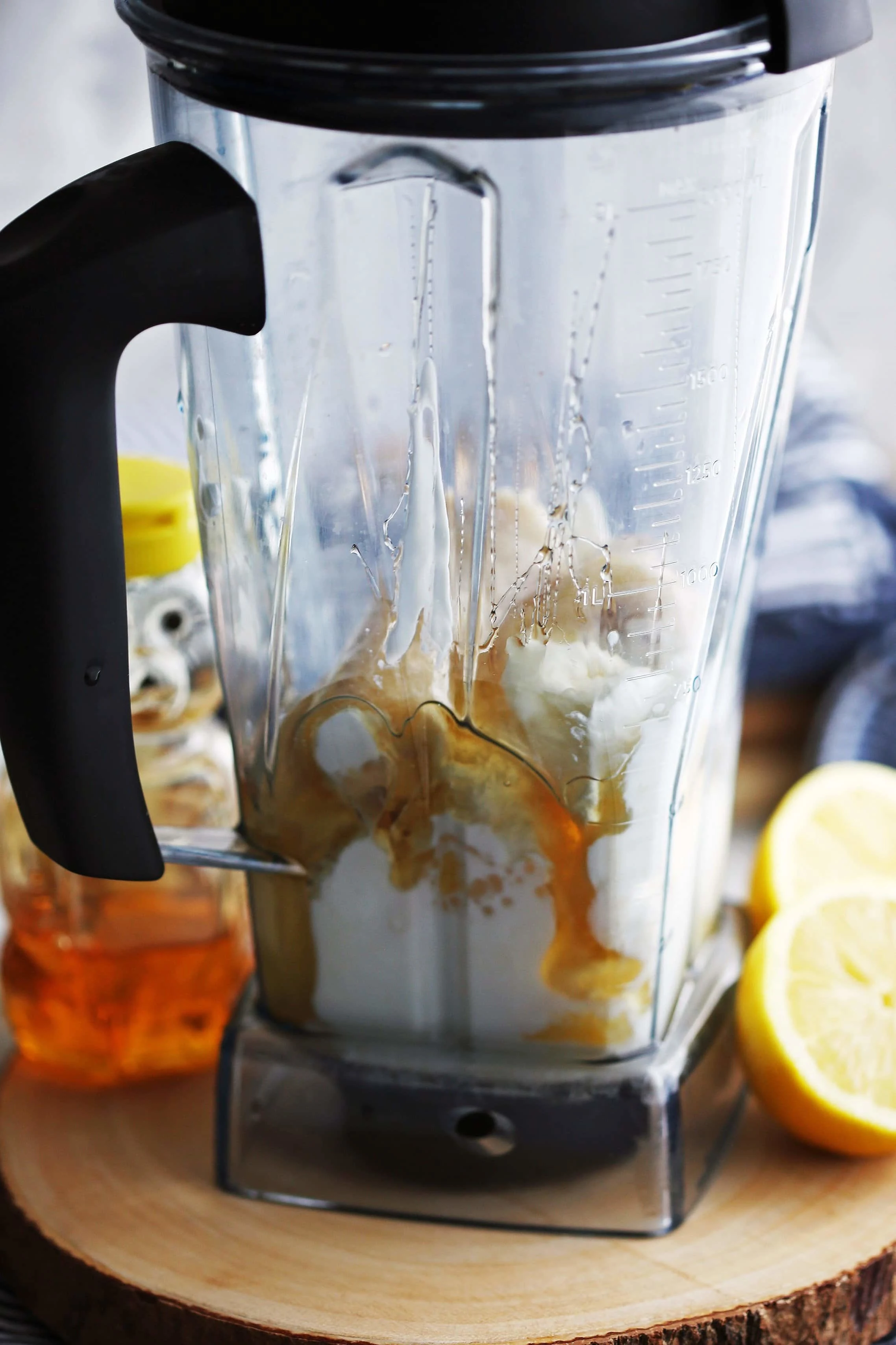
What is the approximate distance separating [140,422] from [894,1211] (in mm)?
670

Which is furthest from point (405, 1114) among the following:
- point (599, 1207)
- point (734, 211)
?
point (734, 211)

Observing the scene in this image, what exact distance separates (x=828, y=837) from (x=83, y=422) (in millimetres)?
371

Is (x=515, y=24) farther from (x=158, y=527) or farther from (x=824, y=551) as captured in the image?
(x=824, y=551)

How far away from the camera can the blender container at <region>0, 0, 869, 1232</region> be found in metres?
0.38

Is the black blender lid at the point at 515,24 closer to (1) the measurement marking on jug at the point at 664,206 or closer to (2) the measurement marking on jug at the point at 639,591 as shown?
(1) the measurement marking on jug at the point at 664,206

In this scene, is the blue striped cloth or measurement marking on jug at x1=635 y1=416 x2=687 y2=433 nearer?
measurement marking on jug at x1=635 y1=416 x2=687 y2=433

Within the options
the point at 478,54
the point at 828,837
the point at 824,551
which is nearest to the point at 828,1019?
the point at 828,837

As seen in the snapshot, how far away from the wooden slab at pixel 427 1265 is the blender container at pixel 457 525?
16 mm

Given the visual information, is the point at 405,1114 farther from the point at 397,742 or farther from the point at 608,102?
the point at 608,102

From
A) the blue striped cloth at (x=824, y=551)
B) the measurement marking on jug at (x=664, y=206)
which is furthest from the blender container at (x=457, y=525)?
the blue striped cloth at (x=824, y=551)

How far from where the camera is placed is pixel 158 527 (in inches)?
20.5

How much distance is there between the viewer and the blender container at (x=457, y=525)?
Result: 38 cm

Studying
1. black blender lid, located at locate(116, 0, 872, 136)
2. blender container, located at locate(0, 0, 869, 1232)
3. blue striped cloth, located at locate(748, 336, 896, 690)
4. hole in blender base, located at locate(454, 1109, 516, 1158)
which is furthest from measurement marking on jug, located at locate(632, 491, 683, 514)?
blue striped cloth, located at locate(748, 336, 896, 690)

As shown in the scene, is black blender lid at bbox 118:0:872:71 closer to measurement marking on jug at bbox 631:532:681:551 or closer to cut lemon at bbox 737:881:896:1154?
measurement marking on jug at bbox 631:532:681:551
